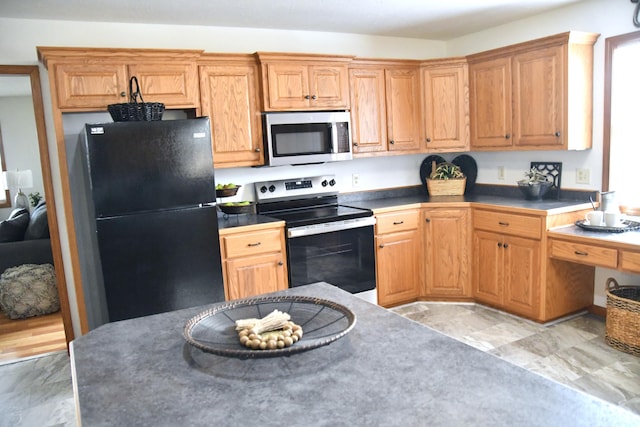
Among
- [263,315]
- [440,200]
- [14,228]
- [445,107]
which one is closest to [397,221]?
[440,200]

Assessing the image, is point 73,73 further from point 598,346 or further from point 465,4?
point 598,346

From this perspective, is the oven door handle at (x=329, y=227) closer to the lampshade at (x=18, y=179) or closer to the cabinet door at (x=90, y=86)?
the cabinet door at (x=90, y=86)

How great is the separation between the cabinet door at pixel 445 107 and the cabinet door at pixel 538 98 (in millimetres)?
489

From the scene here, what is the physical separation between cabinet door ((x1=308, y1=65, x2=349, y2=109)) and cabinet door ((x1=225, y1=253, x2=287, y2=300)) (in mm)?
1262

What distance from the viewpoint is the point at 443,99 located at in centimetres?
433

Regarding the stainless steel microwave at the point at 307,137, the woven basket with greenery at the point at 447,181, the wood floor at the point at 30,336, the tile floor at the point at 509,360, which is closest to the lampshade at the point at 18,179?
the wood floor at the point at 30,336

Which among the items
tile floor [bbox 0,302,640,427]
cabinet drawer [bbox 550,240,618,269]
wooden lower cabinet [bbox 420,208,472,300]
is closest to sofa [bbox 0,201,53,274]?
tile floor [bbox 0,302,640,427]

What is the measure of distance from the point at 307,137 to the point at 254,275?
1.16m

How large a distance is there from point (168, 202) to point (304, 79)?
57.7 inches

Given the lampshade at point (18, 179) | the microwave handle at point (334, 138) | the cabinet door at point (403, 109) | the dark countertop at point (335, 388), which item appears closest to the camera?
the dark countertop at point (335, 388)

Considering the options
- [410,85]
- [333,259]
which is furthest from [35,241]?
[410,85]

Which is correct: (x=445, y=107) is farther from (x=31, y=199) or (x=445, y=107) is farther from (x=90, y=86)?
(x=31, y=199)

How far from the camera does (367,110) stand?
13.8 ft

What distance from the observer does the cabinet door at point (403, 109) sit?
4289mm
